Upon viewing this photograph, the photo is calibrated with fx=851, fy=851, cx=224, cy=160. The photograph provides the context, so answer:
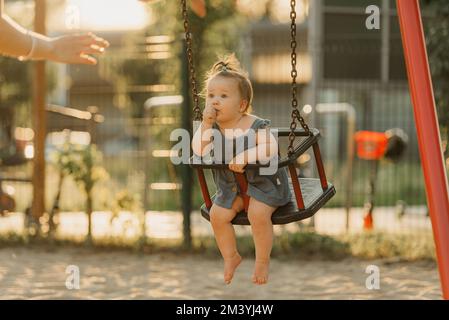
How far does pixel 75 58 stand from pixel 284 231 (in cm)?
410

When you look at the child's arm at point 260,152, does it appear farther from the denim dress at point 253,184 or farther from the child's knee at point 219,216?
the child's knee at point 219,216

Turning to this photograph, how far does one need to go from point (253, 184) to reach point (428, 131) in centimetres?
76

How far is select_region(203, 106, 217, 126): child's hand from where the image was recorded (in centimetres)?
337

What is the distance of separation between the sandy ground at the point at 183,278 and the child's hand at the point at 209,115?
273 cm

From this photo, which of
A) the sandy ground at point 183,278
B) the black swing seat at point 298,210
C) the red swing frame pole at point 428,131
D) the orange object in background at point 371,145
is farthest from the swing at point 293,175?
the orange object in background at point 371,145

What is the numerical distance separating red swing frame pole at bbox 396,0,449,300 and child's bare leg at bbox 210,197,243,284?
784 mm

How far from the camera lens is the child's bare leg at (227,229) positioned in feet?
11.3

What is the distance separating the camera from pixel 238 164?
318 cm

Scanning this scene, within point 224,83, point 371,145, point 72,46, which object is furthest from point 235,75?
point 371,145

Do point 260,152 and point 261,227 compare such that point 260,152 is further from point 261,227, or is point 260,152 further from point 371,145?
point 371,145

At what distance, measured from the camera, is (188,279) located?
6641mm

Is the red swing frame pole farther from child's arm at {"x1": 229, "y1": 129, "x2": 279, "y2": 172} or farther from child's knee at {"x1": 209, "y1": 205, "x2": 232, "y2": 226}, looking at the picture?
child's knee at {"x1": 209, "y1": 205, "x2": 232, "y2": 226}

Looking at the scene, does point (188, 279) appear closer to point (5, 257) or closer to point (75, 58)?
point (5, 257)
